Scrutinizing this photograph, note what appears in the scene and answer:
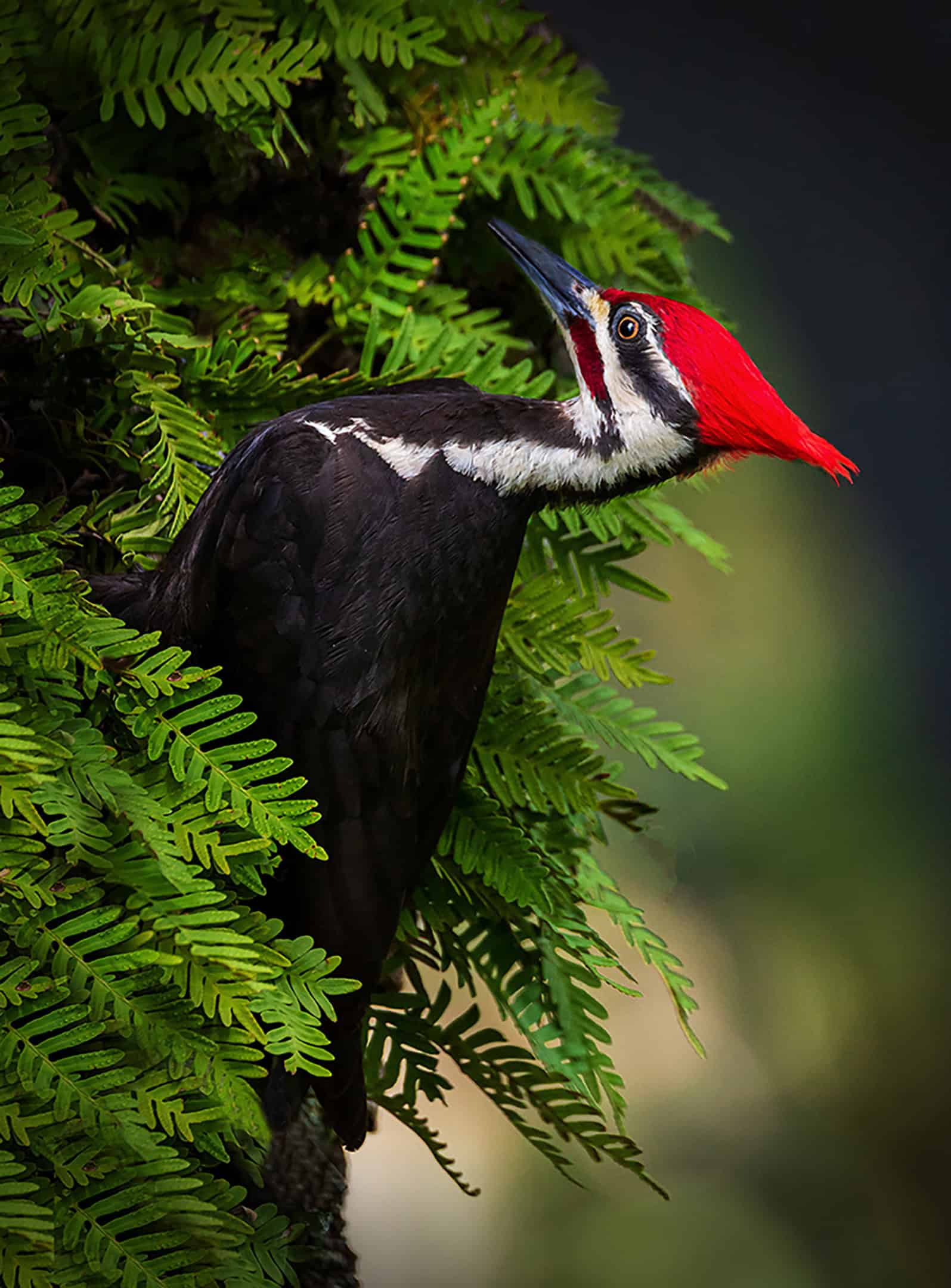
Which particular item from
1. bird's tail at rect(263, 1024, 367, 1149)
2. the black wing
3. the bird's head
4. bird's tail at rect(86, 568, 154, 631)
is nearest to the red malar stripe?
the bird's head

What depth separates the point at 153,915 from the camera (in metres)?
0.68

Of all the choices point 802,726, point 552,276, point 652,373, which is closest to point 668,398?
point 652,373

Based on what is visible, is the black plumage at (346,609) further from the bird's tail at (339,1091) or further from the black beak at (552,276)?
the black beak at (552,276)

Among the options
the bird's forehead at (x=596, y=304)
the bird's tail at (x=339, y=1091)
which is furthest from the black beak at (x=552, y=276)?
the bird's tail at (x=339, y=1091)

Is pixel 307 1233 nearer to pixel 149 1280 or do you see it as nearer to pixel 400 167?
pixel 149 1280

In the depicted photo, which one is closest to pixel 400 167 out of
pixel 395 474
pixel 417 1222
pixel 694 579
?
pixel 395 474

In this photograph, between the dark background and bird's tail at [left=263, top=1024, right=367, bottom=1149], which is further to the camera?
the dark background

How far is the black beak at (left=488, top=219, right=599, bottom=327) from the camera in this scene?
3.01 feet

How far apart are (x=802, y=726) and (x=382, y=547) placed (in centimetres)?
160

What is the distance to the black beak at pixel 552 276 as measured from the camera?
3.01 feet

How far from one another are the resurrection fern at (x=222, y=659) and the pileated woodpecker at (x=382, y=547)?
36mm

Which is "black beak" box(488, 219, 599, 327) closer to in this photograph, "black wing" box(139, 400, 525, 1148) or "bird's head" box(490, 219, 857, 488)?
"bird's head" box(490, 219, 857, 488)

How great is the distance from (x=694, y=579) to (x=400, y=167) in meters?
1.23

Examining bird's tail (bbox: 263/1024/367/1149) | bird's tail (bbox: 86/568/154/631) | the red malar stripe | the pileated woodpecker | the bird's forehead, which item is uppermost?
the bird's forehead
